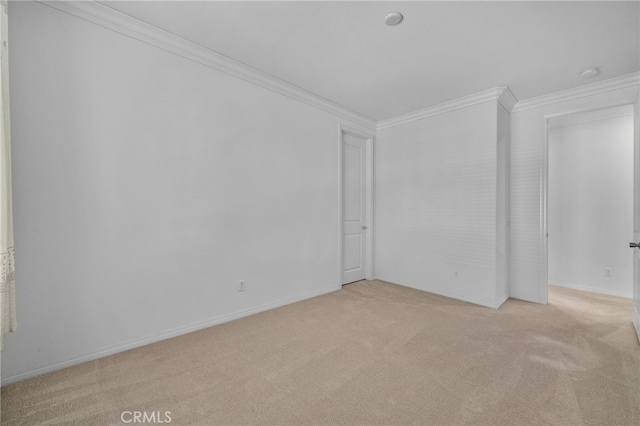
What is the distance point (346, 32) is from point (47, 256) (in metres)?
2.81

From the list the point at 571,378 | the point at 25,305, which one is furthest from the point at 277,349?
the point at 571,378

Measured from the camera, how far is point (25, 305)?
187 cm

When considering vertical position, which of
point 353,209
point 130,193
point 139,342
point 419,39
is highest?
point 419,39

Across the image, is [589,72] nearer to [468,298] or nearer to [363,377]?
[468,298]

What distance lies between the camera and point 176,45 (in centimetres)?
249

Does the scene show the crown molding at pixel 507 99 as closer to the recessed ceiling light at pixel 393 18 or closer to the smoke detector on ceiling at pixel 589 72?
the smoke detector on ceiling at pixel 589 72

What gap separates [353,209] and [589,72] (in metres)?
3.05

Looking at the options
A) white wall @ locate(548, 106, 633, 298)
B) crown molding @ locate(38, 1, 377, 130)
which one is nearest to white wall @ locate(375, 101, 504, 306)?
crown molding @ locate(38, 1, 377, 130)

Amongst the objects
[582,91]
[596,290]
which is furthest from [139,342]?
[596,290]

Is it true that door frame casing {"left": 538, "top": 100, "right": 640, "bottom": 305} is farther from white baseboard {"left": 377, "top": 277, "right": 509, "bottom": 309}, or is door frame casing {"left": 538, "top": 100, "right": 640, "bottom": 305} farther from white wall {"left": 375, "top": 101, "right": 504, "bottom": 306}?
white wall {"left": 375, "top": 101, "right": 504, "bottom": 306}

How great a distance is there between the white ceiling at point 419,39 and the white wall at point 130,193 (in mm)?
458

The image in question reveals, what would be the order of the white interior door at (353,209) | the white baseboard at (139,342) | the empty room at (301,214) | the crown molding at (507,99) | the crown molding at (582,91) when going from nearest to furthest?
1. the empty room at (301,214)
2. the white baseboard at (139,342)
3. the crown molding at (582,91)
4. the crown molding at (507,99)
5. the white interior door at (353,209)

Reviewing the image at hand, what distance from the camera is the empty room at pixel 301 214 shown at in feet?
5.88

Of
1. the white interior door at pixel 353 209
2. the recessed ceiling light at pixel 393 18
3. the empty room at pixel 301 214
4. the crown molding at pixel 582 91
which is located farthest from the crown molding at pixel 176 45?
the crown molding at pixel 582 91
